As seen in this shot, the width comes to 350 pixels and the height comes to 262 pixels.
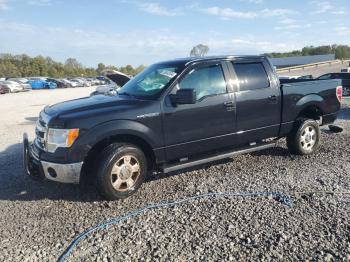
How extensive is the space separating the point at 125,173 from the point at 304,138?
360 centimetres

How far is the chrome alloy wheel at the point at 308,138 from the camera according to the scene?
6488mm

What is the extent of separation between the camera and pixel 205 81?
5379 millimetres

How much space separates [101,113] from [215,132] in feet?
5.96

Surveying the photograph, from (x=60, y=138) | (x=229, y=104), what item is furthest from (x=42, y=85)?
(x=60, y=138)

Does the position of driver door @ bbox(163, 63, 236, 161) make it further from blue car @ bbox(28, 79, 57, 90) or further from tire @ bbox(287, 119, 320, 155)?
blue car @ bbox(28, 79, 57, 90)

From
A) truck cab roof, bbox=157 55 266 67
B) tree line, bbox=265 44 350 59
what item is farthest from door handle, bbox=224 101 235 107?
tree line, bbox=265 44 350 59

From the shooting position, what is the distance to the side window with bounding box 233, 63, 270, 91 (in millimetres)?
5707

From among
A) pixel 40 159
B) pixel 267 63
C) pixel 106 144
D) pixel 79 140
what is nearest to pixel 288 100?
pixel 267 63

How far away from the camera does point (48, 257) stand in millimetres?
3410

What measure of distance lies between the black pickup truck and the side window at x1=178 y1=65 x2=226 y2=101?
0.02 m

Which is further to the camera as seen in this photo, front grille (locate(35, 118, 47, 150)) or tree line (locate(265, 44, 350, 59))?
tree line (locate(265, 44, 350, 59))

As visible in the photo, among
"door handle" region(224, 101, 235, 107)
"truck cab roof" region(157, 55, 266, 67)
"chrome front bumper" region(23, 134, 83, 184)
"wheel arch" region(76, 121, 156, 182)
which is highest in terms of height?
"truck cab roof" region(157, 55, 266, 67)

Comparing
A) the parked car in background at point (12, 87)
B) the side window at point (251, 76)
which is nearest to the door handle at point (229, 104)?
the side window at point (251, 76)

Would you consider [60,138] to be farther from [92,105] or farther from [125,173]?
[125,173]
